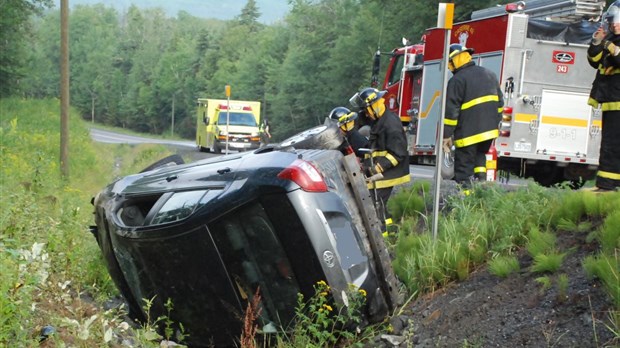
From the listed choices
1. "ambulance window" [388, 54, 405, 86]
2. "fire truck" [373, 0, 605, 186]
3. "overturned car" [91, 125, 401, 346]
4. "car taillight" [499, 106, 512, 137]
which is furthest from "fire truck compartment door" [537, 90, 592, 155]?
Result: "overturned car" [91, 125, 401, 346]

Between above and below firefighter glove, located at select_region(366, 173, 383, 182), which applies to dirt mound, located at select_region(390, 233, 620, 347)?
below

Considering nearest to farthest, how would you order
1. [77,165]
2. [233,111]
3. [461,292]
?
[461,292]
[77,165]
[233,111]

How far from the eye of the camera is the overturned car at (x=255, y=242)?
448 cm

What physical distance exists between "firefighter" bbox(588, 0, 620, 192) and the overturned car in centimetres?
269

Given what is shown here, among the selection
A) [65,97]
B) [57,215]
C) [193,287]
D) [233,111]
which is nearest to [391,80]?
[65,97]

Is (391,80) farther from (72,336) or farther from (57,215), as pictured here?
(72,336)

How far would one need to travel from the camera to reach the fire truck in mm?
12617

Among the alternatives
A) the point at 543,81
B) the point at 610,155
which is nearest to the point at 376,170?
the point at 610,155

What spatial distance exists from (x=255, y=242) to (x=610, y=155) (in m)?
3.67

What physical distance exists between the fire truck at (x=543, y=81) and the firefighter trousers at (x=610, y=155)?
200 inches

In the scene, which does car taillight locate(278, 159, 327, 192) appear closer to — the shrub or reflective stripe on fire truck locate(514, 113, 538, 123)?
the shrub

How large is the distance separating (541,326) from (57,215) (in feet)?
19.4

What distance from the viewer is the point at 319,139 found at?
600cm

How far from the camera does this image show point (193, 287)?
479 centimetres
